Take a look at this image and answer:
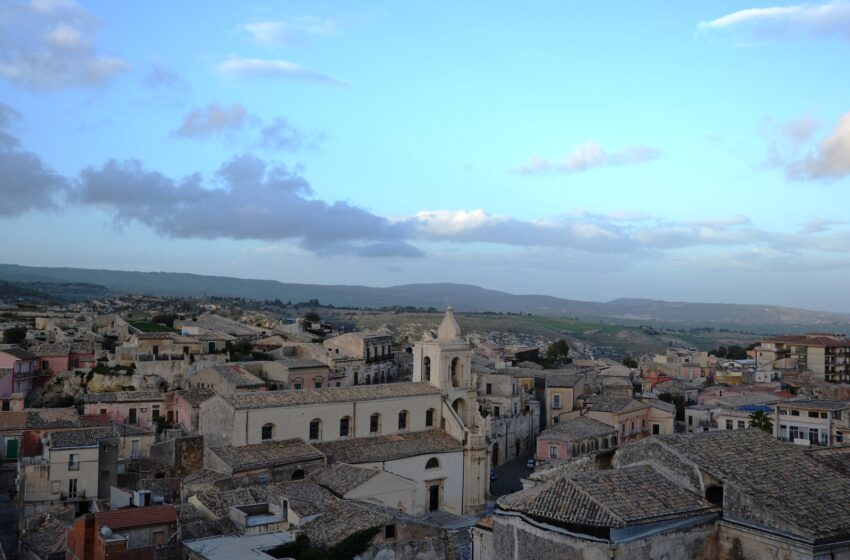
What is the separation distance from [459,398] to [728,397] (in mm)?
27016

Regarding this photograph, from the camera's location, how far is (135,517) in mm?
22906

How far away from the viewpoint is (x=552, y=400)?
61688 mm

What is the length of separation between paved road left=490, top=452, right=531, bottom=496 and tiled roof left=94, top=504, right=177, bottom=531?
940 inches

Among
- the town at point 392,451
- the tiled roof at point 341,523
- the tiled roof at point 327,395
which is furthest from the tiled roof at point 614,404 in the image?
the tiled roof at point 341,523

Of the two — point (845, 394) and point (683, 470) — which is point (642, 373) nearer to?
point (845, 394)

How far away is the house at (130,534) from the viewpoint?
69.8 feet

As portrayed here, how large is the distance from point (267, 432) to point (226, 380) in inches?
513

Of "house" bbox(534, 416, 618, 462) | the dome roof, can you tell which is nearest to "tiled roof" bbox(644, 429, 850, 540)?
the dome roof

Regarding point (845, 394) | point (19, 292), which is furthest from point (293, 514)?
point (19, 292)

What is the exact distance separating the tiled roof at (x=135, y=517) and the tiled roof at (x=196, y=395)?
22.3 meters

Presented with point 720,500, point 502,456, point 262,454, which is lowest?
point 502,456

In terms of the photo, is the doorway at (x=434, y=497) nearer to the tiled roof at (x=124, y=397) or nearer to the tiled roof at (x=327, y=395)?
the tiled roof at (x=327, y=395)

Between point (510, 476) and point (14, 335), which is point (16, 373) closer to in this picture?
point (14, 335)

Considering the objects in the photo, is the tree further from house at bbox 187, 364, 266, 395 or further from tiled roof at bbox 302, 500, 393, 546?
tiled roof at bbox 302, 500, 393, 546
